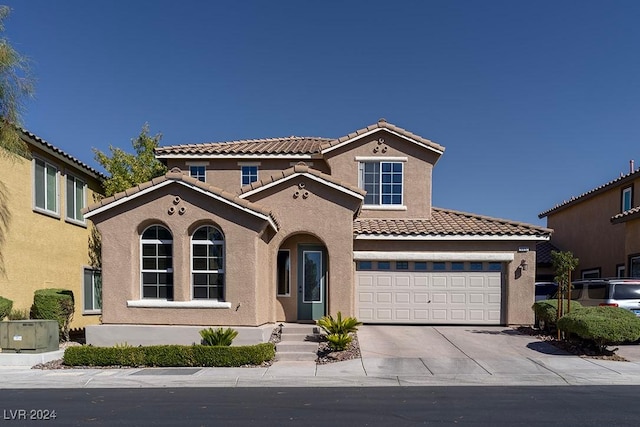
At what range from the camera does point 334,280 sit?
1491cm

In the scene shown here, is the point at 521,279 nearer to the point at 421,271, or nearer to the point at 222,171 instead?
Result: the point at 421,271

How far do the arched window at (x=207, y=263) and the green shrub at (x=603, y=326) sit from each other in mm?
9349

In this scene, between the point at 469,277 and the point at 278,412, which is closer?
the point at 278,412

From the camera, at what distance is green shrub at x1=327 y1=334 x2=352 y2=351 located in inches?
477

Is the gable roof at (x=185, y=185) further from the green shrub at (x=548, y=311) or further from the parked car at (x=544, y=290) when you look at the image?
the parked car at (x=544, y=290)

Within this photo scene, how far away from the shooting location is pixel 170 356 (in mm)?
11414

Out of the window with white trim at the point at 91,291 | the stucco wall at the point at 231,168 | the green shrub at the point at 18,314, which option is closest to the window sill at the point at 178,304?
the green shrub at the point at 18,314

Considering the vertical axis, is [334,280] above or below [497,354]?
above

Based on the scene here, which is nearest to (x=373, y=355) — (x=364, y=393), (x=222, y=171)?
(x=364, y=393)

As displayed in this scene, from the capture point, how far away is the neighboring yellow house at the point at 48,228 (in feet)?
47.2

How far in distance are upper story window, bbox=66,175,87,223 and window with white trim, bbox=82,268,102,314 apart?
226 cm

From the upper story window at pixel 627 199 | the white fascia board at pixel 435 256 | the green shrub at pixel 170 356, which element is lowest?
the green shrub at pixel 170 356

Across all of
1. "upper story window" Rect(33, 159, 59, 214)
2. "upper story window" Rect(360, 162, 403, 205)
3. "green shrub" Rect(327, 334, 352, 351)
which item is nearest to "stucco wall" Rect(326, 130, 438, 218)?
"upper story window" Rect(360, 162, 403, 205)

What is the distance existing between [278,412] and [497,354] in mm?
6876
